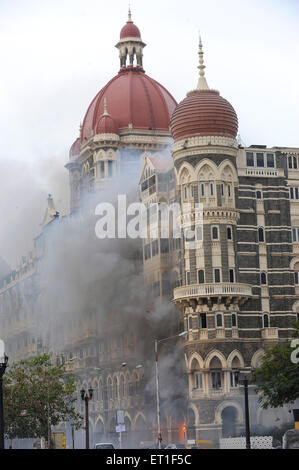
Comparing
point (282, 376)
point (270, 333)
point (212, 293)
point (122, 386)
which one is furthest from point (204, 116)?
point (122, 386)

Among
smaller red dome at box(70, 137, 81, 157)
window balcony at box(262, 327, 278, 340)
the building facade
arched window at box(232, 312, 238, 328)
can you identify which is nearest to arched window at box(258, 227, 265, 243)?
the building facade

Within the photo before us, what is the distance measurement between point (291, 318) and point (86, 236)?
3020cm

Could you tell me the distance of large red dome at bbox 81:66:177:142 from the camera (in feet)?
432

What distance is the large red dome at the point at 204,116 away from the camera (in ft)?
342

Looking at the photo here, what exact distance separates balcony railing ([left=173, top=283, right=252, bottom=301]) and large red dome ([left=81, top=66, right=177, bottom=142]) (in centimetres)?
Answer: 3419

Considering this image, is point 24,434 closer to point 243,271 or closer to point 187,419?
point 187,419

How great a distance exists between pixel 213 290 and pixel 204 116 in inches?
707

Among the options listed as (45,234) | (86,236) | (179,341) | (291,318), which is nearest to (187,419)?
(179,341)

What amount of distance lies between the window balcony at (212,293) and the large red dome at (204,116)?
15646 mm

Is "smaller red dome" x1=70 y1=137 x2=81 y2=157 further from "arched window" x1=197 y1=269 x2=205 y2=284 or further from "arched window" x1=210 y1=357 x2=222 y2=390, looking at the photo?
"arched window" x1=210 y1=357 x2=222 y2=390

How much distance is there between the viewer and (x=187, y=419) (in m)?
104

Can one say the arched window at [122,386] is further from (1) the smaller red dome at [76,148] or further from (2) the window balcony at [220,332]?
(1) the smaller red dome at [76,148]

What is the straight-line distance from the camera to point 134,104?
132250 millimetres
